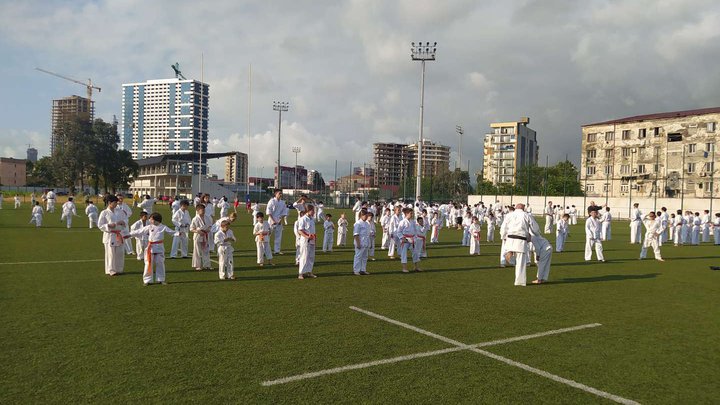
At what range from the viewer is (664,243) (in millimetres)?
26234

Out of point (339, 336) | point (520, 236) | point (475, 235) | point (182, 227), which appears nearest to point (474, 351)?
point (339, 336)

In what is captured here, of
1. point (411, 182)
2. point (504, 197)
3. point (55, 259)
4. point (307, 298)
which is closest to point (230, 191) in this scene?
point (411, 182)

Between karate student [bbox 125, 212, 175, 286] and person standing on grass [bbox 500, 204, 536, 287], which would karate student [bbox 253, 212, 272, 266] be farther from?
person standing on grass [bbox 500, 204, 536, 287]

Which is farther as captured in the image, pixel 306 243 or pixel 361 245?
pixel 361 245

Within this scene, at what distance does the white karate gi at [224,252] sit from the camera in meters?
11.5

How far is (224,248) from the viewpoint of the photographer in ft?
38.1

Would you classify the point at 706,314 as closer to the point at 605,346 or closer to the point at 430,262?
the point at 605,346

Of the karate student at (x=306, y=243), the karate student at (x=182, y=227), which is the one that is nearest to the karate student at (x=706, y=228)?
the karate student at (x=306, y=243)

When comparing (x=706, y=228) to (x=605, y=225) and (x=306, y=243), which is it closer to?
(x=605, y=225)

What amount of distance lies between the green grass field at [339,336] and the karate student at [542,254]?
0.55m

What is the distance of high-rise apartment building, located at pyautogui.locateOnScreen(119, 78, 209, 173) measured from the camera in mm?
112062

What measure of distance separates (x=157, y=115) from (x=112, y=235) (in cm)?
13365

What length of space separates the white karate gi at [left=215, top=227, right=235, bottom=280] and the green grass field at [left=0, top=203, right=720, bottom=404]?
0.28 meters

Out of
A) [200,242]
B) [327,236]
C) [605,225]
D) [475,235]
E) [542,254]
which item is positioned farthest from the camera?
[605,225]
